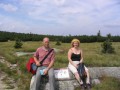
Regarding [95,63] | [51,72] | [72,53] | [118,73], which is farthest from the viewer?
[95,63]

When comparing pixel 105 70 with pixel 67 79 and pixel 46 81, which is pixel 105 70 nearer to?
pixel 67 79

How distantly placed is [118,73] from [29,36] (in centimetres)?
4479

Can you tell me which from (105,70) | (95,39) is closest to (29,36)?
(95,39)

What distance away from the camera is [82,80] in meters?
8.50

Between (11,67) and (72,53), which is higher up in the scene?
(72,53)

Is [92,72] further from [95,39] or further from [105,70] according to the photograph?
[95,39]

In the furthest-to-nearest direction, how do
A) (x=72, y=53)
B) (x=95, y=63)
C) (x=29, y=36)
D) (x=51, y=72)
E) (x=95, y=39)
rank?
(x=29, y=36), (x=95, y=39), (x=95, y=63), (x=72, y=53), (x=51, y=72)

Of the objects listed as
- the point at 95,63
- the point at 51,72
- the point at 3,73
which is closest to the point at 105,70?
the point at 51,72

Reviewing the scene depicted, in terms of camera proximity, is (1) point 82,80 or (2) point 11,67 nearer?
(1) point 82,80

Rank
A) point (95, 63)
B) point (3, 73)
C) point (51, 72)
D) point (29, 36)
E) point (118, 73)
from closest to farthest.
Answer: point (51, 72), point (118, 73), point (3, 73), point (95, 63), point (29, 36)

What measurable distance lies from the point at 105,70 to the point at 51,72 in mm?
2182

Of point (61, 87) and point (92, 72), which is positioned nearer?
point (61, 87)

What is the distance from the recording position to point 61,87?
8.34m

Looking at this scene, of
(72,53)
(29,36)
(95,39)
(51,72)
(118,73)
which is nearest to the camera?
(51,72)
